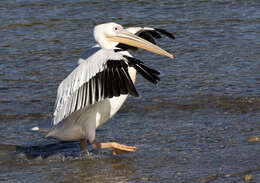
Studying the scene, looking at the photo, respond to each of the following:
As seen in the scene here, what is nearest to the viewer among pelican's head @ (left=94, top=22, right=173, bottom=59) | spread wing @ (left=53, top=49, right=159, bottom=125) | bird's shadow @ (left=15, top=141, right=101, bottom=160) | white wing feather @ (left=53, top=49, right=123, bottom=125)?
spread wing @ (left=53, top=49, right=159, bottom=125)

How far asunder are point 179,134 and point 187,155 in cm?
54

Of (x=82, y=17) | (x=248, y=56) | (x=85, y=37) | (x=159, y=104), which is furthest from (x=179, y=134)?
(x=82, y=17)

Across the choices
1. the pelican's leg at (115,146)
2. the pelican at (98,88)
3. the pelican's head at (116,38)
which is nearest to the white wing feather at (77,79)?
the pelican at (98,88)

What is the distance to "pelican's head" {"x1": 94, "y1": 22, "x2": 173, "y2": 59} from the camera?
219 inches

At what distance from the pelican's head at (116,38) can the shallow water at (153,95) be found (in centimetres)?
76

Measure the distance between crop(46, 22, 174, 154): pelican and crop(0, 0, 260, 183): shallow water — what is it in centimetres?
22

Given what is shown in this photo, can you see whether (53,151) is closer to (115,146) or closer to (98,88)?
(115,146)

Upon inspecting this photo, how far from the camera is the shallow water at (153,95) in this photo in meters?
4.77

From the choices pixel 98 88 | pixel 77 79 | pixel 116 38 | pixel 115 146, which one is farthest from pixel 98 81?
pixel 116 38

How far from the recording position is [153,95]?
653 centimetres

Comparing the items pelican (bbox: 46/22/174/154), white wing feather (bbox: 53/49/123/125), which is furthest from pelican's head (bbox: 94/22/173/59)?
white wing feather (bbox: 53/49/123/125)

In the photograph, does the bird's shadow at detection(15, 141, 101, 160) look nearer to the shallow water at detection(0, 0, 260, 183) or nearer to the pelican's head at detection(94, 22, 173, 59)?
the shallow water at detection(0, 0, 260, 183)

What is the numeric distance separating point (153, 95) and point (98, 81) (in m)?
1.92

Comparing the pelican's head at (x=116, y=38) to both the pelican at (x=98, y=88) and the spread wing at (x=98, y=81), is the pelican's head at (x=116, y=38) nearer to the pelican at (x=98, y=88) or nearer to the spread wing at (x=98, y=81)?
the pelican at (x=98, y=88)
